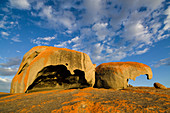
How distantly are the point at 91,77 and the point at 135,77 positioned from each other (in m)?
4.36

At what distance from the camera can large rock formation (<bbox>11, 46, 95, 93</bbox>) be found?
24.6ft

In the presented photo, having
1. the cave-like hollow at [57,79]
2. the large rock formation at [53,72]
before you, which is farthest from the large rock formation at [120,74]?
the cave-like hollow at [57,79]

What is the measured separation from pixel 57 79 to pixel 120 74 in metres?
5.92

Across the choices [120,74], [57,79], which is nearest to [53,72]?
[57,79]

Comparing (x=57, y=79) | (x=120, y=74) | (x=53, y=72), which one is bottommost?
(x=57, y=79)

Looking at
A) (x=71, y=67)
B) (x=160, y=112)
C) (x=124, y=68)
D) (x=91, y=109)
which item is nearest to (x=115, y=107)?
(x=91, y=109)

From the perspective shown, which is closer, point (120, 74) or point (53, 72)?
point (53, 72)

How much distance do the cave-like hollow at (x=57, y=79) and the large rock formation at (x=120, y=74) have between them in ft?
5.77

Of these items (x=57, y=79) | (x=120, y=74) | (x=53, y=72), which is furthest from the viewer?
(x=120, y=74)

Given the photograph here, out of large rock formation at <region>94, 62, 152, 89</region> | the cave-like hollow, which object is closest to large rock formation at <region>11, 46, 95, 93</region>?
the cave-like hollow

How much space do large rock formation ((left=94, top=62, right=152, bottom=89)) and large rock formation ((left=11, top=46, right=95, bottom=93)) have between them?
1284mm

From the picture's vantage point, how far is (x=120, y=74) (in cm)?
A: 916

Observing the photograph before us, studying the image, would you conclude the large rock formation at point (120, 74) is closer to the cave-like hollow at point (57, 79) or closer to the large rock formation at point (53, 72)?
the large rock formation at point (53, 72)

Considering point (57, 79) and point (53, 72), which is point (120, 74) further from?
point (53, 72)
